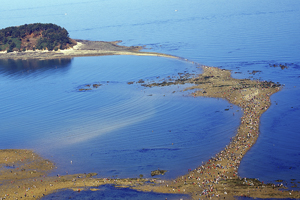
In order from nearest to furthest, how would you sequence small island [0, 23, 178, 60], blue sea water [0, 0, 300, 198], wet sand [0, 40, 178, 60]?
blue sea water [0, 0, 300, 198] → wet sand [0, 40, 178, 60] → small island [0, 23, 178, 60]

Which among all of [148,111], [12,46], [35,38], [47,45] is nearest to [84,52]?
[47,45]

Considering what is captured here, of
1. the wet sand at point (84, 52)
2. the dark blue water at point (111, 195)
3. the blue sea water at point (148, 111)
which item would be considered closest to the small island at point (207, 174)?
the dark blue water at point (111, 195)

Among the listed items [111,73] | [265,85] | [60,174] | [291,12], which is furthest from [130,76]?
[291,12]

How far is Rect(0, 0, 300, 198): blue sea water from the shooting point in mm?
43719

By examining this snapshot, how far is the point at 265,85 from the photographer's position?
6812cm

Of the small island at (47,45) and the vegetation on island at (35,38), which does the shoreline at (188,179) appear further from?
the vegetation on island at (35,38)

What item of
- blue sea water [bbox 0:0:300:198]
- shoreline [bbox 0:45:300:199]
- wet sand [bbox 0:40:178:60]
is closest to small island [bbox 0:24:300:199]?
shoreline [bbox 0:45:300:199]

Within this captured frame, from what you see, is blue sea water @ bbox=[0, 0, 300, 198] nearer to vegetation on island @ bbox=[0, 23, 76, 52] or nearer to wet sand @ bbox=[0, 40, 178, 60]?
wet sand @ bbox=[0, 40, 178, 60]

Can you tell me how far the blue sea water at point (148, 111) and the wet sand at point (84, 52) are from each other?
493 centimetres

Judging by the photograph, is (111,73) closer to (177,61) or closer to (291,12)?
(177,61)

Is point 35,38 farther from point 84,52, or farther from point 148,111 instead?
point 148,111

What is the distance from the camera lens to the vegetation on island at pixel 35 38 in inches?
4830

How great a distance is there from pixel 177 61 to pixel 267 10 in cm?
10326

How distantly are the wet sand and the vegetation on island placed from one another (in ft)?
7.86
